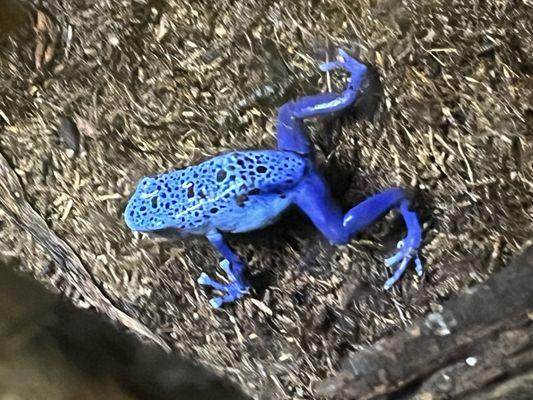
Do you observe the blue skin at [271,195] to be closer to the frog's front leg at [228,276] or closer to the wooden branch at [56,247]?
the frog's front leg at [228,276]

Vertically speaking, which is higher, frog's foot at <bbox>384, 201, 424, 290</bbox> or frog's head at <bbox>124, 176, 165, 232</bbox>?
frog's head at <bbox>124, 176, 165, 232</bbox>

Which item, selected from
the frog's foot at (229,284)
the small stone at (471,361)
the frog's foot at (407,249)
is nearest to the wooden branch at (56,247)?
the frog's foot at (229,284)

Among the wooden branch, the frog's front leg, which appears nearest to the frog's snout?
the frog's front leg

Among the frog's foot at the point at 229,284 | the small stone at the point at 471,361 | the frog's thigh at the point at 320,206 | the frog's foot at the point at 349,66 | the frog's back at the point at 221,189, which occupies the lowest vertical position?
the small stone at the point at 471,361

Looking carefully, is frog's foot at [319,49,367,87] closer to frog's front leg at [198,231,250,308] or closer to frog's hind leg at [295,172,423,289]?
frog's hind leg at [295,172,423,289]

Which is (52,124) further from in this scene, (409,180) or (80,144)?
(409,180)

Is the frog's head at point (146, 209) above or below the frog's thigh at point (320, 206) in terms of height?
above

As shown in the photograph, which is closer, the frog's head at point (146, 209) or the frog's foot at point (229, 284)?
the frog's head at point (146, 209)
